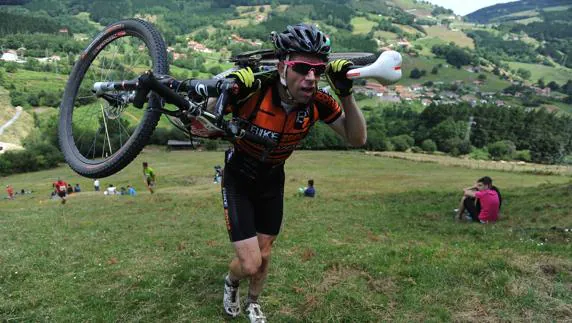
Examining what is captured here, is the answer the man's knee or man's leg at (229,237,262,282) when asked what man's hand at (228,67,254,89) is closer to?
man's leg at (229,237,262,282)

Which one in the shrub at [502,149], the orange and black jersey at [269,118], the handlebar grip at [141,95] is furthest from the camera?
the shrub at [502,149]

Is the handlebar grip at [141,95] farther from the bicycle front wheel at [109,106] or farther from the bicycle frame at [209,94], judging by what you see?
the bicycle front wheel at [109,106]

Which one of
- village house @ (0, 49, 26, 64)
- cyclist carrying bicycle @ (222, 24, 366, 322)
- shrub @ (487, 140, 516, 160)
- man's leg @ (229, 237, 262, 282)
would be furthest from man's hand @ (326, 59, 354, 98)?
village house @ (0, 49, 26, 64)

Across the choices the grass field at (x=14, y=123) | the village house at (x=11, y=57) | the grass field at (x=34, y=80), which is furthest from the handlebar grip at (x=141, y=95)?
the village house at (x=11, y=57)

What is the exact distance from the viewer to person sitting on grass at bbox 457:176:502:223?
14.6 metres

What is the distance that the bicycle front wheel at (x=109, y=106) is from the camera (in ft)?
21.5

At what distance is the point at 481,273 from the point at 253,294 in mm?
4053

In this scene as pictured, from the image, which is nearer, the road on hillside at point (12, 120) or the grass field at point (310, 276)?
the grass field at point (310, 276)

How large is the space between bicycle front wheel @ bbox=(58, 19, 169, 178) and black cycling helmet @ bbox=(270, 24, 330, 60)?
197 centimetres

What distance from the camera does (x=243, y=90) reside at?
512cm

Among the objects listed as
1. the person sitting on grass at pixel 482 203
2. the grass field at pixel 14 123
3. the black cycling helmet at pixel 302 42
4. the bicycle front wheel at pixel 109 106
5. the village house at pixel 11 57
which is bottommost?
the grass field at pixel 14 123

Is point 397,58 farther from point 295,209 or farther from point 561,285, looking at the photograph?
point 295,209

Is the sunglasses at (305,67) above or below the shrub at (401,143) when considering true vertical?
above

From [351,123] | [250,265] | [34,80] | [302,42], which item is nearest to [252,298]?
[250,265]
